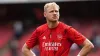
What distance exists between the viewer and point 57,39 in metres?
5.48

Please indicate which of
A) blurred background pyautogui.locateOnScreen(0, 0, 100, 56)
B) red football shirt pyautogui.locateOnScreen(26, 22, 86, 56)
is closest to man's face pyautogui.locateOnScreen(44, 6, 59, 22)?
red football shirt pyautogui.locateOnScreen(26, 22, 86, 56)

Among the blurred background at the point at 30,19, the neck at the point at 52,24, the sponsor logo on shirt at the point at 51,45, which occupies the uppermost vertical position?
the neck at the point at 52,24

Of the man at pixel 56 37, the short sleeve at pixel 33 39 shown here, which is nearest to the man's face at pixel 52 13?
the man at pixel 56 37

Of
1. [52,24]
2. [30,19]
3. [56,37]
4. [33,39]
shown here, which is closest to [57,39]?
[56,37]

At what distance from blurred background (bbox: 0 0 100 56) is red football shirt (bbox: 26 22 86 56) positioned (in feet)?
32.6

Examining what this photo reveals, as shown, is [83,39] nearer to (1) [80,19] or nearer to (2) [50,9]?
(2) [50,9]

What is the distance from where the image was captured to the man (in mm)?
5367

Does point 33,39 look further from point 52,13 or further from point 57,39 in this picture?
point 52,13

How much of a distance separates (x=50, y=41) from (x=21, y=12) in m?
11.5

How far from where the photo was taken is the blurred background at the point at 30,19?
1572cm

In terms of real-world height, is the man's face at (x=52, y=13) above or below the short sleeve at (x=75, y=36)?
above

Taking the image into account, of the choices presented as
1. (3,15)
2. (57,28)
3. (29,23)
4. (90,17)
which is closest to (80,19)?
(90,17)

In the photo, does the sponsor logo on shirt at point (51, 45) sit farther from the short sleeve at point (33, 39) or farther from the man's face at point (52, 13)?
the man's face at point (52, 13)

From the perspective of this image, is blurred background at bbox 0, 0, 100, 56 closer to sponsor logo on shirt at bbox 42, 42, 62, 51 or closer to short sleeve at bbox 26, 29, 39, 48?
short sleeve at bbox 26, 29, 39, 48
